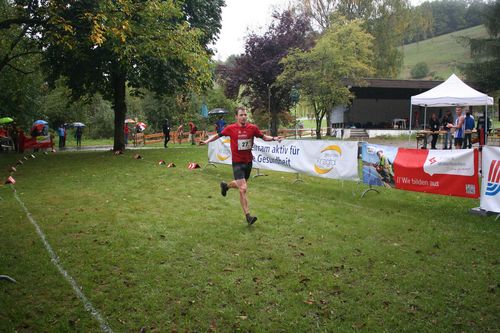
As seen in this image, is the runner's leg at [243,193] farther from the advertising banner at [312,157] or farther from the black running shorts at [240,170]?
the advertising banner at [312,157]

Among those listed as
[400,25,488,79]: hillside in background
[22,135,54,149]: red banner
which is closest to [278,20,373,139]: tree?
[22,135,54,149]: red banner

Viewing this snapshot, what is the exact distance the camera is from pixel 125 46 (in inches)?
600

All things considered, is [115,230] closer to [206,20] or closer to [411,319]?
[411,319]

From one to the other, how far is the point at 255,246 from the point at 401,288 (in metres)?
2.24

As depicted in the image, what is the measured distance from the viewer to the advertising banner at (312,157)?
10.1 metres

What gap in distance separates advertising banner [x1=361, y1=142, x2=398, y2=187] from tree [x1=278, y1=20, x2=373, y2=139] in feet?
59.7

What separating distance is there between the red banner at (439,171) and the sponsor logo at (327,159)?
166 cm

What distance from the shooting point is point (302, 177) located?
44.0ft

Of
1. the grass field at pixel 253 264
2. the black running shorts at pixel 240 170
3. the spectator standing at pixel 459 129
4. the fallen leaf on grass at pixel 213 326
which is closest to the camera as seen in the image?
the fallen leaf on grass at pixel 213 326

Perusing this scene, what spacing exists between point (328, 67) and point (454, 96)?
1090 cm

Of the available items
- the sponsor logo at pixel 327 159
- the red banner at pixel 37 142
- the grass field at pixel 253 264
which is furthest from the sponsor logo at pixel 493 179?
the red banner at pixel 37 142

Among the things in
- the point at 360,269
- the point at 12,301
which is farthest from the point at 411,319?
the point at 12,301

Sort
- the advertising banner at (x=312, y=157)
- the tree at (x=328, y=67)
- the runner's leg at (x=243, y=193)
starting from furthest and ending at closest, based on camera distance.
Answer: the tree at (x=328, y=67) → the advertising banner at (x=312, y=157) → the runner's leg at (x=243, y=193)

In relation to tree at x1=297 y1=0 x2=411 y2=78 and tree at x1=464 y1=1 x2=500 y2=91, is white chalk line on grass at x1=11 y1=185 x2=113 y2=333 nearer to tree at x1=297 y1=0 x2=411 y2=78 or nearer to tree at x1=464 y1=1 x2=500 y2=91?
tree at x1=464 y1=1 x2=500 y2=91
